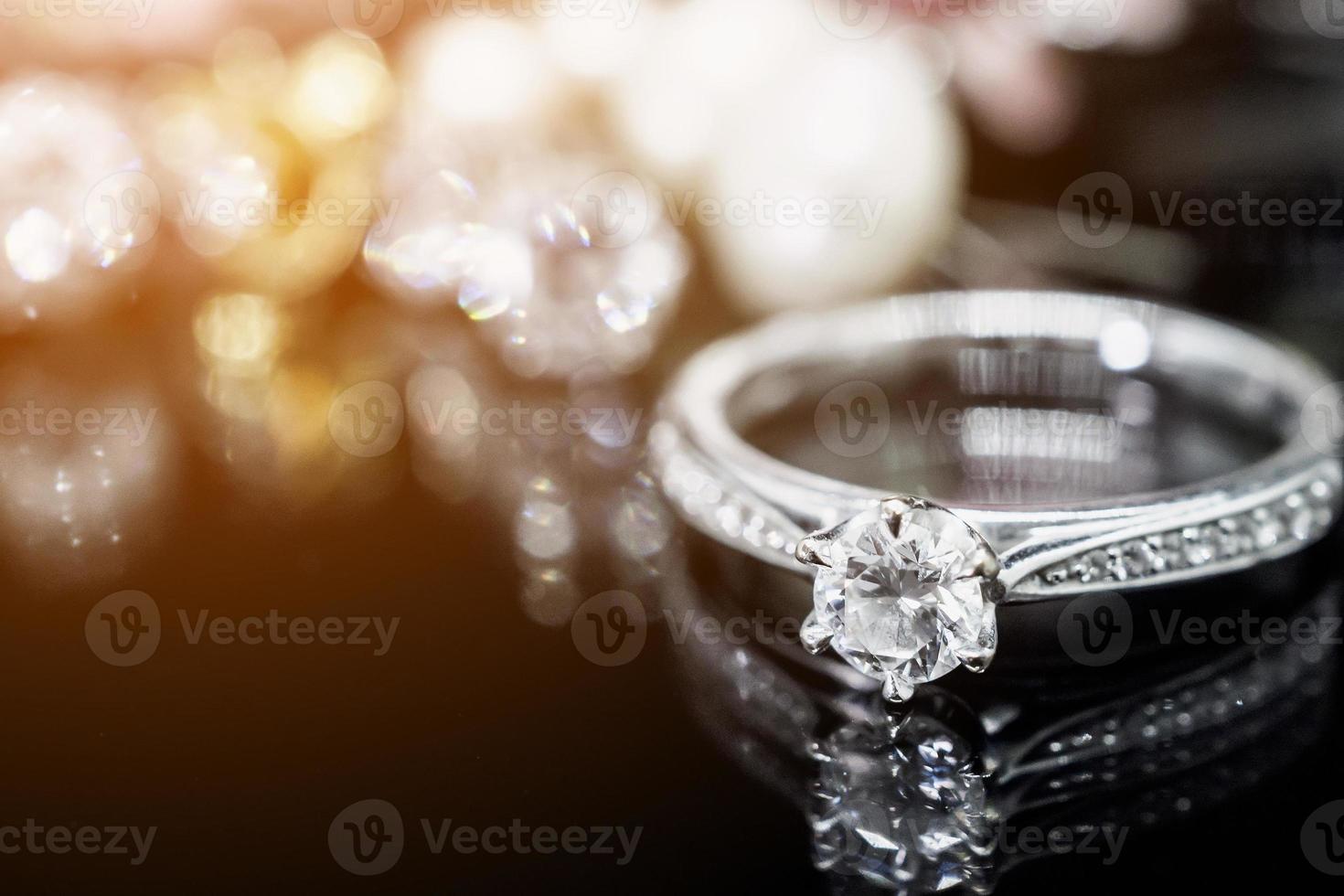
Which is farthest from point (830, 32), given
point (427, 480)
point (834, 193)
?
point (427, 480)

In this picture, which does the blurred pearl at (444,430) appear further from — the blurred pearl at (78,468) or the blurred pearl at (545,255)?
the blurred pearl at (78,468)

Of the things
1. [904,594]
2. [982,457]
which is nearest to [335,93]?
[982,457]

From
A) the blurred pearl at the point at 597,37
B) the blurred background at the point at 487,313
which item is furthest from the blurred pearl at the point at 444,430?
the blurred pearl at the point at 597,37

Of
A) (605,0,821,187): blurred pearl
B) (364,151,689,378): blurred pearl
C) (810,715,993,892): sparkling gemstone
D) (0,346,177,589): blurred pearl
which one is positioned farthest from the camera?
(605,0,821,187): blurred pearl

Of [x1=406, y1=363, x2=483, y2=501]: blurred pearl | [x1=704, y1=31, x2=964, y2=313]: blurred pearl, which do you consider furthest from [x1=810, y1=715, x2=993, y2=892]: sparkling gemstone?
[x1=704, y1=31, x2=964, y2=313]: blurred pearl

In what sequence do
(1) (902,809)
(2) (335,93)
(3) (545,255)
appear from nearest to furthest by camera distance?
(1) (902,809)
(3) (545,255)
(2) (335,93)

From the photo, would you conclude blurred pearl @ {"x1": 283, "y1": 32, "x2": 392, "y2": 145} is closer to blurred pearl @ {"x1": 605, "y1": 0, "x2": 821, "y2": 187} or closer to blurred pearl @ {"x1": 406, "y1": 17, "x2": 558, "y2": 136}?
blurred pearl @ {"x1": 406, "y1": 17, "x2": 558, "y2": 136}

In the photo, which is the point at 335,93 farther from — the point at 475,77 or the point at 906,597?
the point at 906,597

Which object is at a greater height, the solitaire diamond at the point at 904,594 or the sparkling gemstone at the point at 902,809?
the solitaire diamond at the point at 904,594
